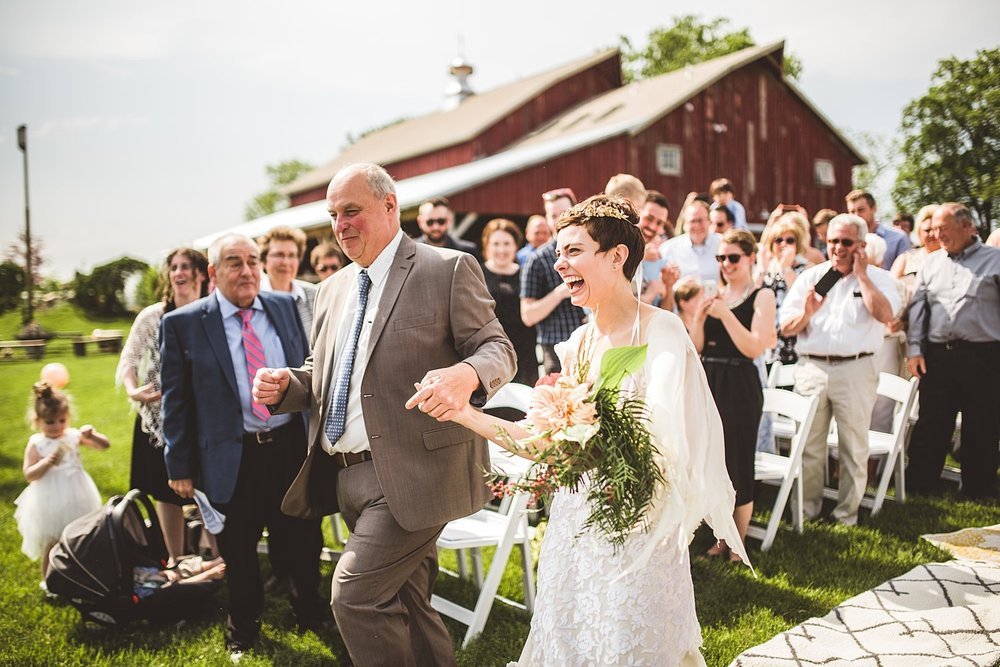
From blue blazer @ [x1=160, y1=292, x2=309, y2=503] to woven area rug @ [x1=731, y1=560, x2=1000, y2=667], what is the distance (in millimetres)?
2941

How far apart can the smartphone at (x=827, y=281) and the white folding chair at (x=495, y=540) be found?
2.54 meters

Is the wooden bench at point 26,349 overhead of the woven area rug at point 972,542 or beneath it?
overhead

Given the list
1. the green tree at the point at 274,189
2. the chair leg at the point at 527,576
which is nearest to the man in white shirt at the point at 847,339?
the chair leg at the point at 527,576

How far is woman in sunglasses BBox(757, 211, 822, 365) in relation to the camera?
6.91m

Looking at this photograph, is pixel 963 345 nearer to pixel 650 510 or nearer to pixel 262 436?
pixel 650 510

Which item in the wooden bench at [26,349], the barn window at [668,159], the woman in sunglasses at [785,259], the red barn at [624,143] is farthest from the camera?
the wooden bench at [26,349]

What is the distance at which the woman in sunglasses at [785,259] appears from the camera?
6.91m

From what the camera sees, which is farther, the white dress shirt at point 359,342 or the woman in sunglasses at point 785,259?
the woman in sunglasses at point 785,259

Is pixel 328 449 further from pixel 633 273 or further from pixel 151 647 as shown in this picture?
pixel 151 647

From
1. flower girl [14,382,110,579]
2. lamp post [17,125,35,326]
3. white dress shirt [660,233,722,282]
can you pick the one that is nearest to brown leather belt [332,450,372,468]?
flower girl [14,382,110,579]

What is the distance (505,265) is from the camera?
6.58 metres

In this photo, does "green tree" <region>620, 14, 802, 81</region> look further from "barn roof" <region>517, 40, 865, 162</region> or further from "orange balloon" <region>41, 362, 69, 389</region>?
"orange balloon" <region>41, 362, 69, 389</region>

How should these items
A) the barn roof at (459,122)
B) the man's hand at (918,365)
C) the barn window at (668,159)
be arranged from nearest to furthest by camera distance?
the man's hand at (918,365) < the barn window at (668,159) < the barn roof at (459,122)

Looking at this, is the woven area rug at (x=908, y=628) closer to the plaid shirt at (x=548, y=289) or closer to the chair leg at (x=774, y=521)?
the chair leg at (x=774, y=521)
